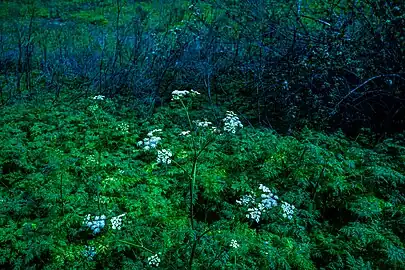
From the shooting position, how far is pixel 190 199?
3551 mm

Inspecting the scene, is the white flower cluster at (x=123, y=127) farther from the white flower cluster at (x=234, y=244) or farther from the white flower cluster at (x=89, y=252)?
the white flower cluster at (x=234, y=244)

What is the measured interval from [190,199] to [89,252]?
1.17m

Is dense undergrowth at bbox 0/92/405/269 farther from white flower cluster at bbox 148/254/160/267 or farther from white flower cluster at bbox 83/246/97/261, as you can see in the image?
white flower cluster at bbox 148/254/160/267

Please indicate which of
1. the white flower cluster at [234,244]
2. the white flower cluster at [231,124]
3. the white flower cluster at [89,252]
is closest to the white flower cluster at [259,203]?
the white flower cluster at [234,244]

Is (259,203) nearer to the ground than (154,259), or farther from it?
farther from it

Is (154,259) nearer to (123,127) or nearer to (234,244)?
(234,244)

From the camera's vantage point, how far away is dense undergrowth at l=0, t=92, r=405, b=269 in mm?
2814

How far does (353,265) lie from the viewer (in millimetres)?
2770

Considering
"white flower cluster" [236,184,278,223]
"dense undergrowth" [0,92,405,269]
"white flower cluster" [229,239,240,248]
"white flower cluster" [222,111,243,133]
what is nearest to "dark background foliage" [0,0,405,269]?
"dense undergrowth" [0,92,405,269]

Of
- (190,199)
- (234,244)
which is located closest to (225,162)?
(190,199)

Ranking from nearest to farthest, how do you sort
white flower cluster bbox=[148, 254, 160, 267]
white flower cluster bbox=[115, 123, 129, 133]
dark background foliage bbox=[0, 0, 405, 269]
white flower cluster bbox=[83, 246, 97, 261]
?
1. white flower cluster bbox=[148, 254, 160, 267]
2. white flower cluster bbox=[83, 246, 97, 261]
3. dark background foliage bbox=[0, 0, 405, 269]
4. white flower cluster bbox=[115, 123, 129, 133]

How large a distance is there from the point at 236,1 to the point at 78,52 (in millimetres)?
4455

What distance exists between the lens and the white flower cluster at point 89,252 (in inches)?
110

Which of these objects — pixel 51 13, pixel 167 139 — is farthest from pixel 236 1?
pixel 51 13
